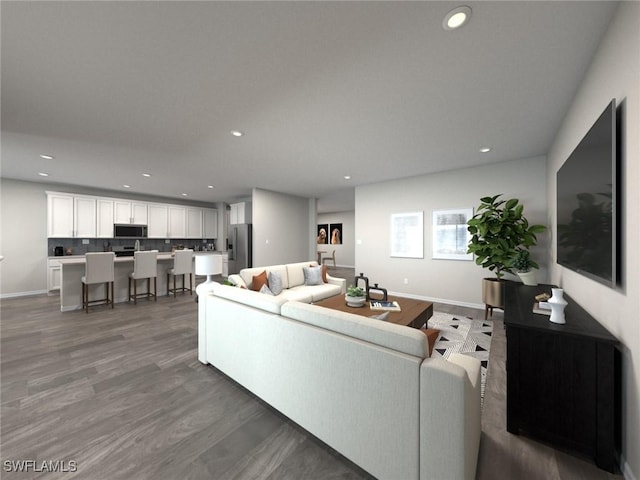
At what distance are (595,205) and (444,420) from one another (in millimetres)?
1726

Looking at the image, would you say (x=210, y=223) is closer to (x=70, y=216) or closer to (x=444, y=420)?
(x=70, y=216)

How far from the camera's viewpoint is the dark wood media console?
138cm

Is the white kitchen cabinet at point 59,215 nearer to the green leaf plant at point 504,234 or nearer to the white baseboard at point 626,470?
the green leaf plant at point 504,234

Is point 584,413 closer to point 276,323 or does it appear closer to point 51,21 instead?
point 276,323

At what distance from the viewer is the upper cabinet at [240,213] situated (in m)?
7.26

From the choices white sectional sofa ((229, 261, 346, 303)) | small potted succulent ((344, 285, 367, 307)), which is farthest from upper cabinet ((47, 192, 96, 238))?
small potted succulent ((344, 285, 367, 307))

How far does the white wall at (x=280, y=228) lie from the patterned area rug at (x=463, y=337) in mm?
4482

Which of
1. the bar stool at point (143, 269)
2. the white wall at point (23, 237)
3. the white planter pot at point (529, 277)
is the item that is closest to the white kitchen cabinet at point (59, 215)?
the white wall at point (23, 237)

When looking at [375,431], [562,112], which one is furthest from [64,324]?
[562,112]

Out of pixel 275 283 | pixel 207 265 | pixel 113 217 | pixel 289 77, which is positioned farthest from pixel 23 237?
pixel 289 77

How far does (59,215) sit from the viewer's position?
5746 millimetres

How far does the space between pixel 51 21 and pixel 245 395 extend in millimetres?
2859

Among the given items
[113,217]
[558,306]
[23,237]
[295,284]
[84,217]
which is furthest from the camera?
[113,217]

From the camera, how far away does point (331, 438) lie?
55.7 inches
